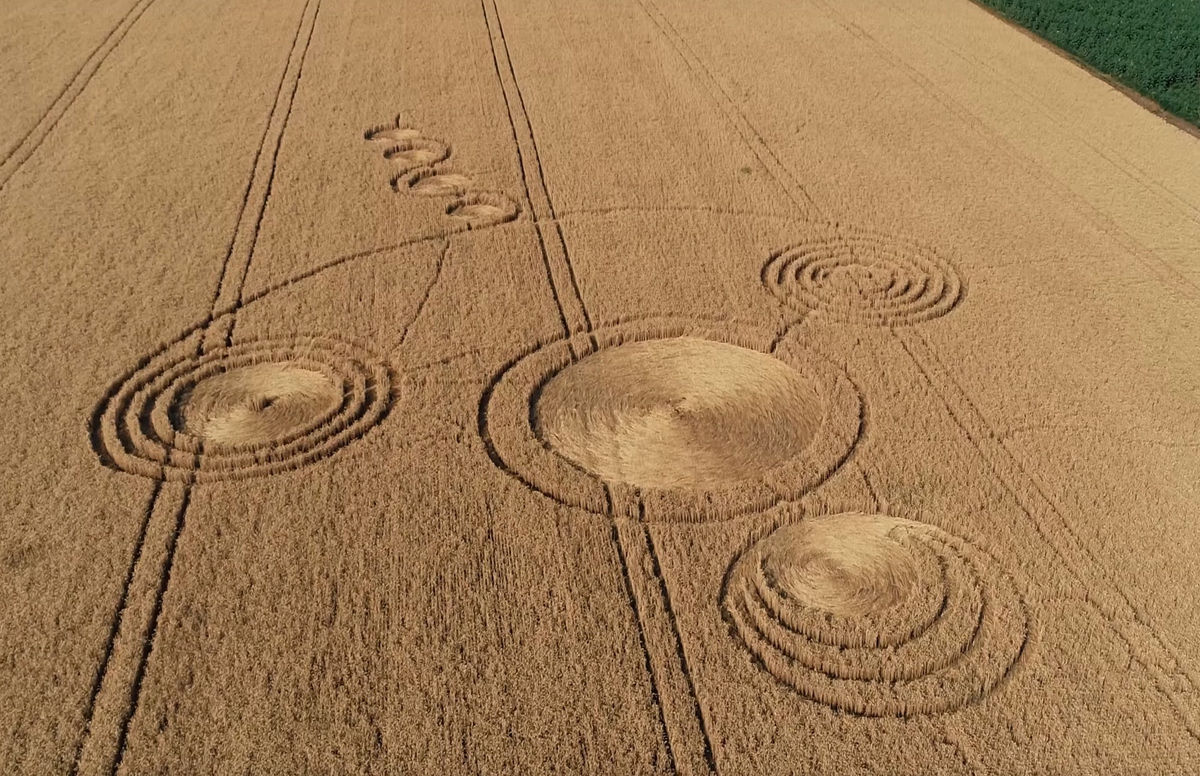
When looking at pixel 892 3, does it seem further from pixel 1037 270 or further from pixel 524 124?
pixel 1037 270

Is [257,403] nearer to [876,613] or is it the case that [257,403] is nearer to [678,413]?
[678,413]

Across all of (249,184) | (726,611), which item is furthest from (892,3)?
(726,611)

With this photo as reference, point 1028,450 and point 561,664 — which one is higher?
point 1028,450

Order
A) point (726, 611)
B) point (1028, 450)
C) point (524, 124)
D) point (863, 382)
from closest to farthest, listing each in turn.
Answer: point (726, 611)
point (1028, 450)
point (863, 382)
point (524, 124)

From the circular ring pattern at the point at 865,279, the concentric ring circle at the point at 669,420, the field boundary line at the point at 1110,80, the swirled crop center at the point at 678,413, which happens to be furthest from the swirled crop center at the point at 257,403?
the field boundary line at the point at 1110,80

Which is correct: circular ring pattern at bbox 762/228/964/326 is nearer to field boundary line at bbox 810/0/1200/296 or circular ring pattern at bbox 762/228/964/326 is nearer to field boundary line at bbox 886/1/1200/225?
field boundary line at bbox 810/0/1200/296
